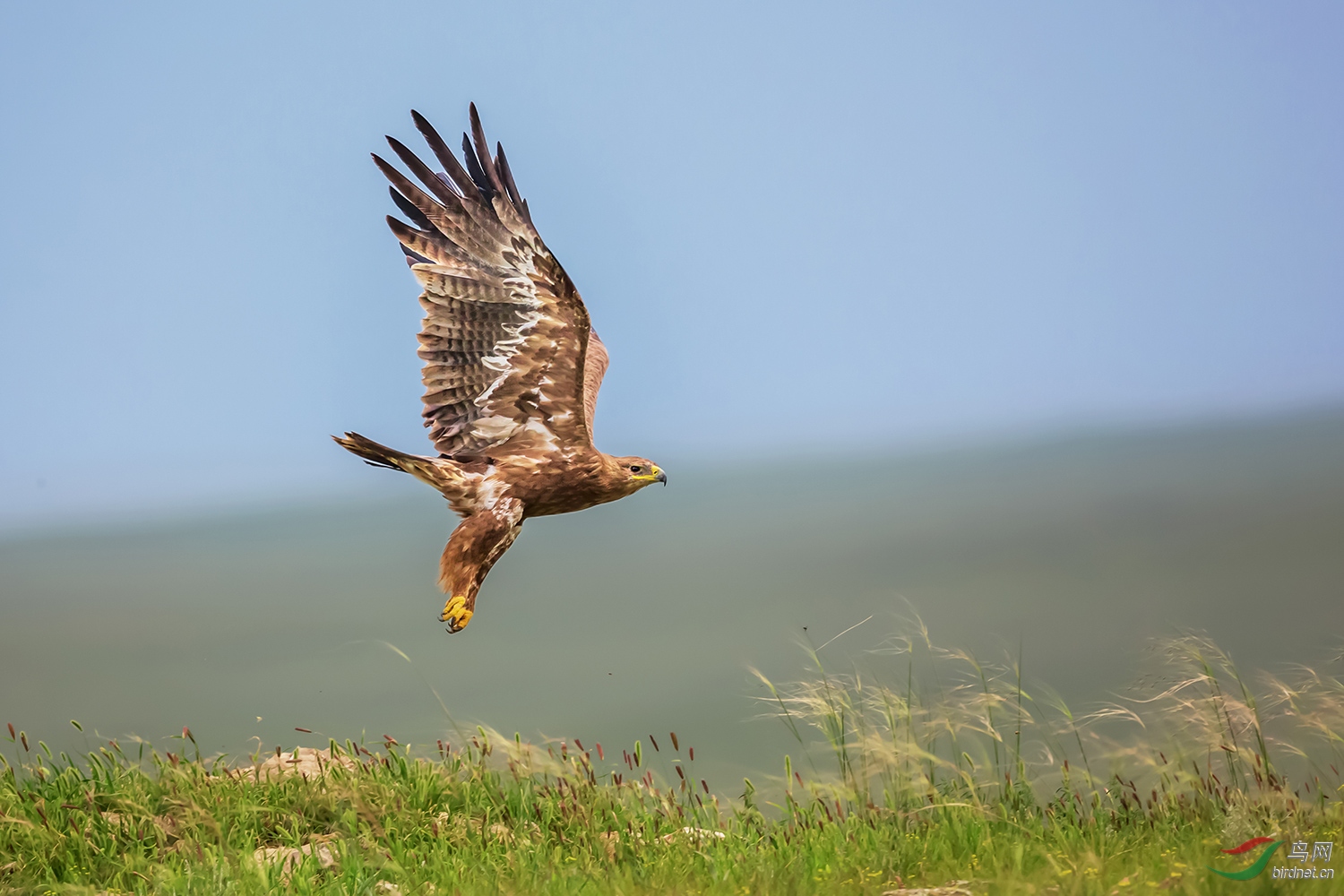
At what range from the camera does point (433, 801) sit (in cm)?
550

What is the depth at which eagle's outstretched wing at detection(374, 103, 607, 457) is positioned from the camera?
5.76 meters

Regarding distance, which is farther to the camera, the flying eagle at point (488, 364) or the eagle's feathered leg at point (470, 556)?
the flying eagle at point (488, 364)

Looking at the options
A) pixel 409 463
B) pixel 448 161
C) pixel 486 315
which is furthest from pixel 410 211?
pixel 409 463

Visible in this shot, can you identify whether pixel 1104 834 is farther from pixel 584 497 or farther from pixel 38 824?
pixel 38 824

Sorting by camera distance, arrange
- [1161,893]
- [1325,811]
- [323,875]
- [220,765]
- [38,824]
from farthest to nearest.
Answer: [220,765], [38,824], [323,875], [1325,811], [1161,893]

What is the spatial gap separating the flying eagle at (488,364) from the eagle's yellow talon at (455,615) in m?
0.07

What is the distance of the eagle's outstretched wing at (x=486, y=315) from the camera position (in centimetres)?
576

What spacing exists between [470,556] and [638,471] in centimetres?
119

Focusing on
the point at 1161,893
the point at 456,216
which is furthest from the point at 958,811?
the point at 456,216

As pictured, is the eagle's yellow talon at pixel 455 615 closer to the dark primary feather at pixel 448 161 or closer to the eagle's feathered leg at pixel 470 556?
the eagle's feathered leg at pixel 470 556

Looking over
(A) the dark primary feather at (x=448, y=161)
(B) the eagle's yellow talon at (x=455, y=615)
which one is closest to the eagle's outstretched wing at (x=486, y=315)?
(A) the dark primary feather at (x=448, y=161)

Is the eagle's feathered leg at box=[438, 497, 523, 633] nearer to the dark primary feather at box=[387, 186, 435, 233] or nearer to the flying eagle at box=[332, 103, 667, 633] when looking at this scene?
the flying eagle at box=[332, 103, 667, 633]

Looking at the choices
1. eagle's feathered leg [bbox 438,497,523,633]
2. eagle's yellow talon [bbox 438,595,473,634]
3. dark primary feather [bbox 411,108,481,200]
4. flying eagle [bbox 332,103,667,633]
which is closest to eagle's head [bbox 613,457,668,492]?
flying eagle [bbox 332,103,667,633]

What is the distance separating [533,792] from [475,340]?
2.45 metres
